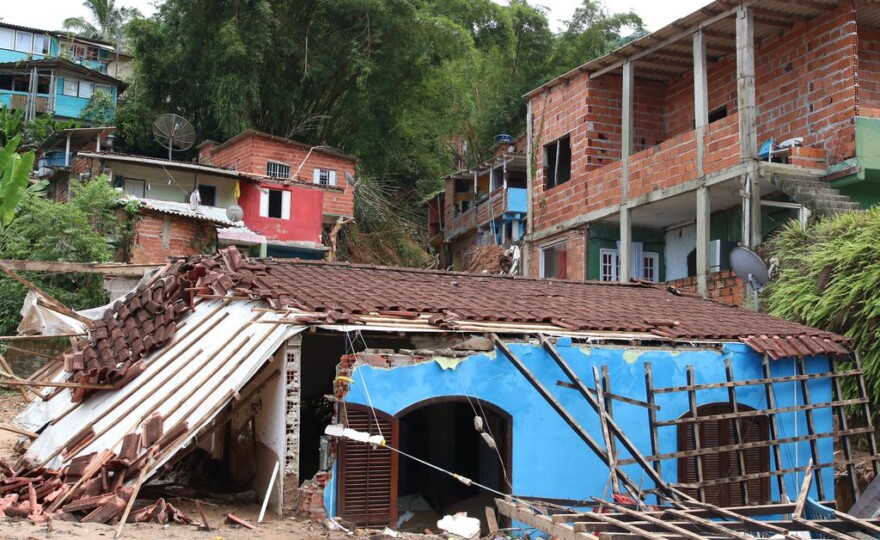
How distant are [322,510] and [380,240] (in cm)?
2564

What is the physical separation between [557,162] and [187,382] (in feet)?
51.1

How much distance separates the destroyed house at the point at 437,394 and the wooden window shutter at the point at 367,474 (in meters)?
0.02

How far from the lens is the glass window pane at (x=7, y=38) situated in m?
46.4

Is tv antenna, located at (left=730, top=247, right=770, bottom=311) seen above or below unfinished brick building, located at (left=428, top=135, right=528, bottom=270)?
below

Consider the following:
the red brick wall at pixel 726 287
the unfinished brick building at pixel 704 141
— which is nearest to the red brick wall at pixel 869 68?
the unfinished brick building at pixel 704 141

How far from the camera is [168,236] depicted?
27.4 meters

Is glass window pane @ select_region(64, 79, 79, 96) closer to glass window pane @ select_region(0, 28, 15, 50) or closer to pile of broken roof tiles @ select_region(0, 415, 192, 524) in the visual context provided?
glass window pane @ select_region(0, 28, 15, 50)

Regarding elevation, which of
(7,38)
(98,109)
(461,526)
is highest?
(7,38)

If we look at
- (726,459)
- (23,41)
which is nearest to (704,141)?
(726,459)

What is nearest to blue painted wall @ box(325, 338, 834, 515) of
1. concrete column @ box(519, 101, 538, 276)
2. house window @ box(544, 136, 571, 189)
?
house window @ box(544, 136, 571, 189)

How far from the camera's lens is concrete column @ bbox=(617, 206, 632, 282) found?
71.1 feet

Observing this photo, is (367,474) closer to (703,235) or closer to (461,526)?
(461,526)

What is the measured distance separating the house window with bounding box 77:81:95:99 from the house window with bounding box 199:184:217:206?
53.5 ft

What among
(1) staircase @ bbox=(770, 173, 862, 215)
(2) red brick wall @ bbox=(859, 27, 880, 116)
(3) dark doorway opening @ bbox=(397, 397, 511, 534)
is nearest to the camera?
(3) dark doorway opening @ bbox=(397, 397, 511, 534)
